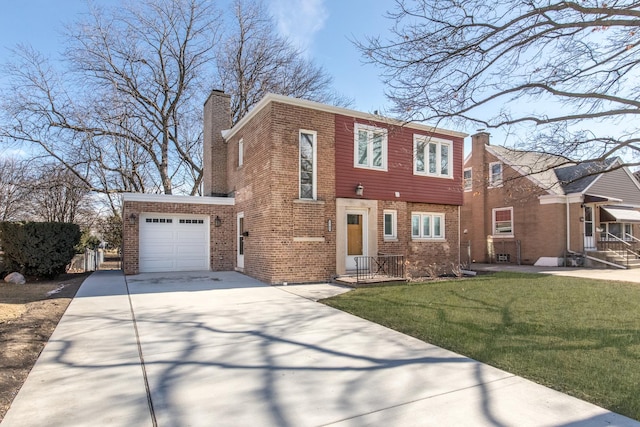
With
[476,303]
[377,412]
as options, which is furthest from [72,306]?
[476,303]

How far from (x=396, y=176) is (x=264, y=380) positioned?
10.6 meters

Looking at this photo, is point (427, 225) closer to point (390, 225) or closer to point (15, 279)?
point (390, 225)

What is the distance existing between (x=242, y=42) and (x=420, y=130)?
1580 cm

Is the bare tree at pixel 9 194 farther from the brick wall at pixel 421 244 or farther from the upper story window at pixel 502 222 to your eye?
the upper story window at pixel 502 222

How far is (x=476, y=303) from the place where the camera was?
26.5 feet

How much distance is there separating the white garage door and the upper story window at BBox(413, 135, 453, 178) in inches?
331

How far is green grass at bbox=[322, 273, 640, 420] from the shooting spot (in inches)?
157

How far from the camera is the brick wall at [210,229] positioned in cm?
1329

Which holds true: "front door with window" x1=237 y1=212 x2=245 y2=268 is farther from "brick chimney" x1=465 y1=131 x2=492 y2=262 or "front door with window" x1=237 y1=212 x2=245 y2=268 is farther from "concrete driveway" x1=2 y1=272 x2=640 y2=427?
"brick chimney" x1=465 y1=131 x2=492 y2=262

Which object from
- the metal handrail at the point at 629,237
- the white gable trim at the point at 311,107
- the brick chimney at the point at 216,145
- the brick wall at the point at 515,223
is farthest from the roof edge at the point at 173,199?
the metal handrail at the point at 629,237

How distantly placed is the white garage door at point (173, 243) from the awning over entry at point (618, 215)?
19.7 m

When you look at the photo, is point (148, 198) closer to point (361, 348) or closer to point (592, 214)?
point (361, 348)

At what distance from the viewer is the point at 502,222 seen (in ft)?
69.3

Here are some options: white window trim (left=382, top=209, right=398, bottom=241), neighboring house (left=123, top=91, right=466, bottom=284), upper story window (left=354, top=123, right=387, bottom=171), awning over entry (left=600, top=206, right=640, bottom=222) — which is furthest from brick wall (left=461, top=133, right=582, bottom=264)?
upper story window (left=354, top=123, right=387, bottom=171)
